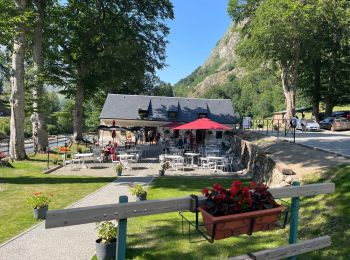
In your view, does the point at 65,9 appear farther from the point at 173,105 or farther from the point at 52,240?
the point at 52,240

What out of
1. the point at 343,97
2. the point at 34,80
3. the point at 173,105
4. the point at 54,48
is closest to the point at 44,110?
the point at 34,80

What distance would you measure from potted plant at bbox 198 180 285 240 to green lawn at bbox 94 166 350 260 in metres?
2.95

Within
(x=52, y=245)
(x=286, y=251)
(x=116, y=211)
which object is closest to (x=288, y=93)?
(x=52, y=245)

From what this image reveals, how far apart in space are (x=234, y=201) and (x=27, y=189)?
12021 mm

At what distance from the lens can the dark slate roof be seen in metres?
39.8

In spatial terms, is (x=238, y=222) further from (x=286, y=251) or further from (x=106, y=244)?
(x=106, y=244)

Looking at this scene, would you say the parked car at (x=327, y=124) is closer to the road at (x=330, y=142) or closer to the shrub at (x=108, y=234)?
the road at (x=330, y=142)

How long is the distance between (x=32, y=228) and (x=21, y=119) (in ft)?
44.3

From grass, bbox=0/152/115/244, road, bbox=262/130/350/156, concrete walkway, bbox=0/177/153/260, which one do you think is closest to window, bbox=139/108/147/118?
road, bbox=262/130/350/156

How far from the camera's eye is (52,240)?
728 cm

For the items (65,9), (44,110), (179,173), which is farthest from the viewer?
(65,9)

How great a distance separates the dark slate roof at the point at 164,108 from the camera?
39.8 m

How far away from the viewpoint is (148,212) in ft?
9.74

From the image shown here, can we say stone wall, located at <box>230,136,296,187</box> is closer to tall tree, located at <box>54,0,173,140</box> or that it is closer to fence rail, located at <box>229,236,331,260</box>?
fence rail, located at <box>229,236,331,260</box>
